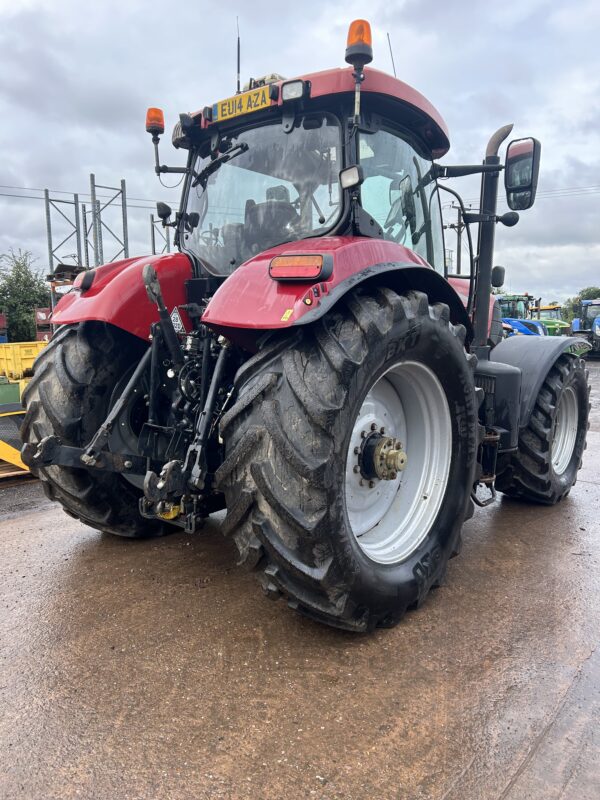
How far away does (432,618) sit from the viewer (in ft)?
8.26

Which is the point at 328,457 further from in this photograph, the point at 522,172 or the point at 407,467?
the point at 522,172

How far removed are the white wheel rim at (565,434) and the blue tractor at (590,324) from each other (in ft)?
58.1

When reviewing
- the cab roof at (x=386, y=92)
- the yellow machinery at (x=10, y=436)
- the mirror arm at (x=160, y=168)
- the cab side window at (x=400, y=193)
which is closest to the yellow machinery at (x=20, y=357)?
the yellow machinery at (x=10, y=436)

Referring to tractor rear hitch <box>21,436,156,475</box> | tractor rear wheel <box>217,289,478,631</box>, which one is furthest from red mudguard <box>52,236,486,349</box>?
tractor rear hitch <box>21,436,156,475</box>

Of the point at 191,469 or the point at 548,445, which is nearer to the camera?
the point at 191,469

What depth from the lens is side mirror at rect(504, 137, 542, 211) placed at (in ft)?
10.7

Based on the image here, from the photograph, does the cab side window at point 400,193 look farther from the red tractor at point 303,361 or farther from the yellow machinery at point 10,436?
the yellow machinery at point 10,436

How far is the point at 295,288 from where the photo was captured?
2.08 meters

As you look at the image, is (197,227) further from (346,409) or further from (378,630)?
(378,630)

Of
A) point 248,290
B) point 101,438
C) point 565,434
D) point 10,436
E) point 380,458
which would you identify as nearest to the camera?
point 248,290

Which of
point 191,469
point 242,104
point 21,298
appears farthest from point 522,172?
point 21,298

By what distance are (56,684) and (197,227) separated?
233 centimetres

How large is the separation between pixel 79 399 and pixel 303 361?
1.31 m

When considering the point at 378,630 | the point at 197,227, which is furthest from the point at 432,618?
the point at 197,227
